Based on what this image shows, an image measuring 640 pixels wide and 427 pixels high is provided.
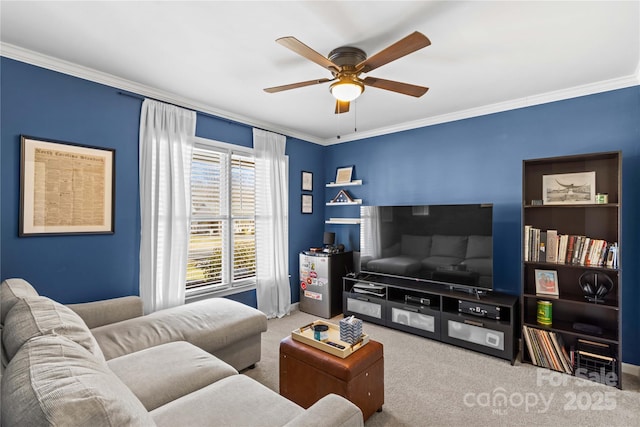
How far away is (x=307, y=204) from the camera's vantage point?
465 centimetres

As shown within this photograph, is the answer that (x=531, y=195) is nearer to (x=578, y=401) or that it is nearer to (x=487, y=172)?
(x=487, y=172)

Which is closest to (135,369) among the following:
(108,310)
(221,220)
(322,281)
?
(108,310)

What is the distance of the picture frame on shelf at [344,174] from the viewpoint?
459 centimetres

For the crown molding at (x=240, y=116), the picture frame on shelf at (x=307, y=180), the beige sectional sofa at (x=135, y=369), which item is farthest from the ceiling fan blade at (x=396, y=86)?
→ the picture frame on shelf at (x=307, y=180)

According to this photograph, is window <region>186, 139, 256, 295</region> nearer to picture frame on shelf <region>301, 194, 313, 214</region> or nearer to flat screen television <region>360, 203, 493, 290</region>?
picture frame on shelf <region>301, 194, 313, 214</region>

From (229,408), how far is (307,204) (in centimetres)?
340

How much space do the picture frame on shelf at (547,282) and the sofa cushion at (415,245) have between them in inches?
41.4

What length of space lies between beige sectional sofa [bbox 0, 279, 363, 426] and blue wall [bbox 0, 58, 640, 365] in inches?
16.2

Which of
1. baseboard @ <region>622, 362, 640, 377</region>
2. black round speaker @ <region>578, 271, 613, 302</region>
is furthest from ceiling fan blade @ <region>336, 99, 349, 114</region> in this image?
baseboard @ <region>622, 362, 640, 377</region>

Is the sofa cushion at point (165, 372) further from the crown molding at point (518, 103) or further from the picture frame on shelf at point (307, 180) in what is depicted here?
the crown molding at point (518, 103)

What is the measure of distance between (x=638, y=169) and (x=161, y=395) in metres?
3.97

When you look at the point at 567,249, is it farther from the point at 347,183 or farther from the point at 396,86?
the point at 347,183

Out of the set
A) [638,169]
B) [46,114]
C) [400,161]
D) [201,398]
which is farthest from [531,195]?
[46,114]

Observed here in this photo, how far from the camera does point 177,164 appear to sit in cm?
311
